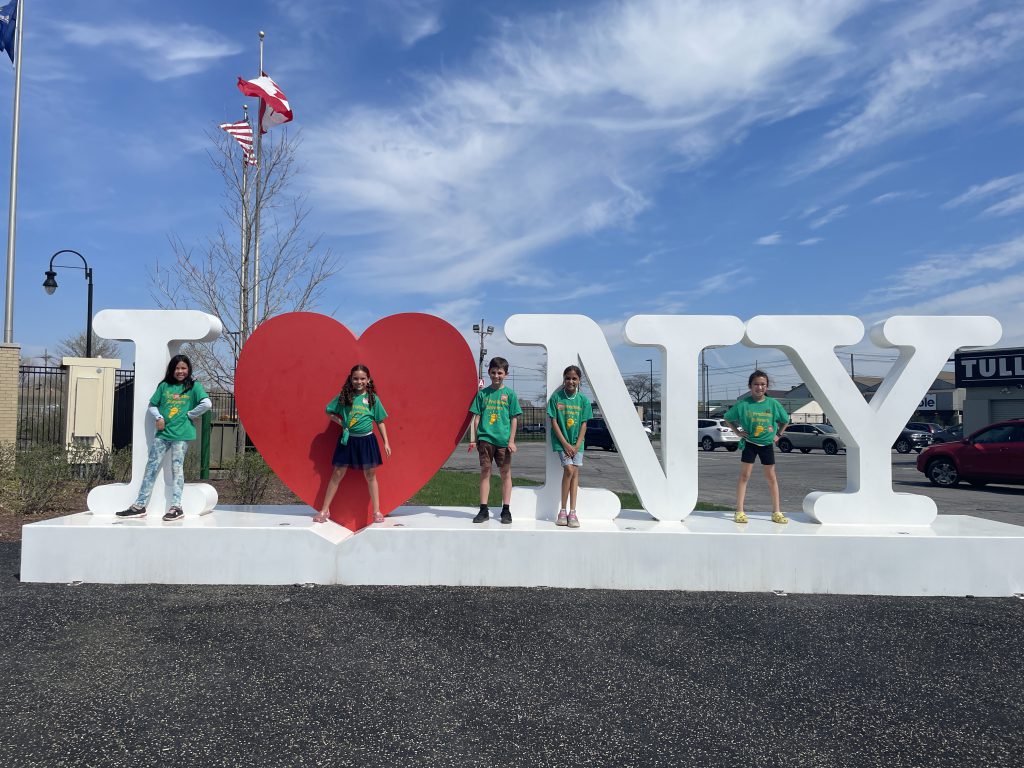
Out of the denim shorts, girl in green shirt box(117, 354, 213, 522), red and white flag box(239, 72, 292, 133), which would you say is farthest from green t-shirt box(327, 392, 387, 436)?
red and white flag box(239, 72, 292, 133)

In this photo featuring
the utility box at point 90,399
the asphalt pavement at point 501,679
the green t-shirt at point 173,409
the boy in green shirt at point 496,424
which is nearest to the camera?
the asphalt pavement at point 501,679

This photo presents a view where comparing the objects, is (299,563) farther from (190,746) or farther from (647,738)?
(647,738)

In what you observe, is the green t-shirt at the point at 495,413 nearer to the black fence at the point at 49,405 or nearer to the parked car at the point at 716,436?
the black fence at the point at 49,405

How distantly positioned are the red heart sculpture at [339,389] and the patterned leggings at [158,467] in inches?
28.6

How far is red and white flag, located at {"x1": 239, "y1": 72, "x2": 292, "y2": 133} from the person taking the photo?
1341 centimetres

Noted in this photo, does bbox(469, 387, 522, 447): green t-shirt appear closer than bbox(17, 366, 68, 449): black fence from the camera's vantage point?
Result: Yes

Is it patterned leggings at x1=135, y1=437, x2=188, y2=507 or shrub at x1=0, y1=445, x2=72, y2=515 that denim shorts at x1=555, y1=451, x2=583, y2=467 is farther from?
shrub at x1=0, y1=445, x2=72, y2=515

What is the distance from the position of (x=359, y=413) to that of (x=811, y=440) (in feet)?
99.0

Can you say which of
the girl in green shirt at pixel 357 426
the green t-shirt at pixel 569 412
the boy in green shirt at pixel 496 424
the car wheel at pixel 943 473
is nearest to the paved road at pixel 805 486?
the car wheel at pixel 943 473

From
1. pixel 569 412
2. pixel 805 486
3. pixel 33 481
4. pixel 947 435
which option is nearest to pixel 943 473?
pixel 805 486

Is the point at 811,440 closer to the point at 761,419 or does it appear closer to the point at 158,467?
the point at 761,419

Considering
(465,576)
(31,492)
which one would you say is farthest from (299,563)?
(31,492)

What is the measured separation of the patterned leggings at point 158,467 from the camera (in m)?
6.27

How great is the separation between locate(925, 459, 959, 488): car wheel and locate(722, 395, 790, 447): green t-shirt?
11.7 m
